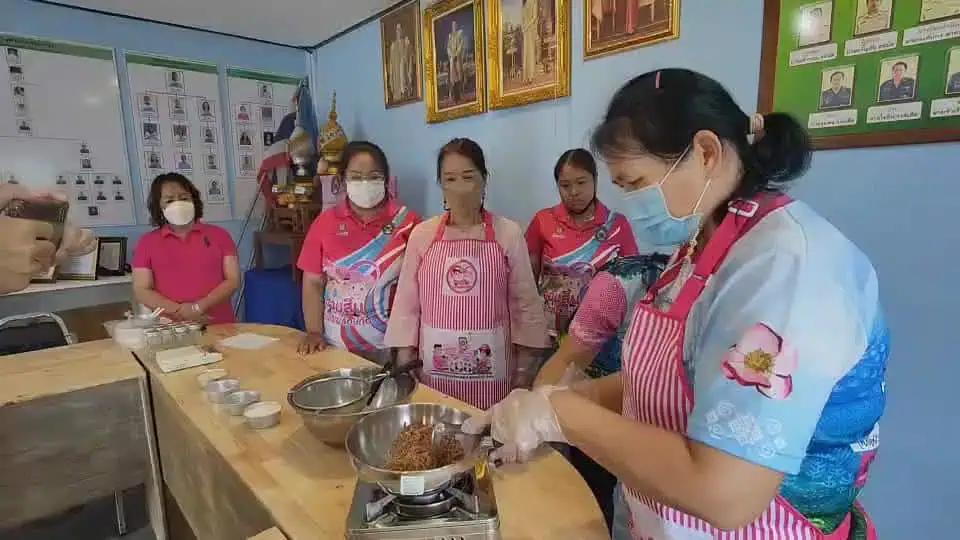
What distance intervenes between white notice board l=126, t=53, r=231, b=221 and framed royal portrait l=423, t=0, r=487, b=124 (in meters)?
1.75

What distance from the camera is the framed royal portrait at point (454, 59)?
9.11 feet

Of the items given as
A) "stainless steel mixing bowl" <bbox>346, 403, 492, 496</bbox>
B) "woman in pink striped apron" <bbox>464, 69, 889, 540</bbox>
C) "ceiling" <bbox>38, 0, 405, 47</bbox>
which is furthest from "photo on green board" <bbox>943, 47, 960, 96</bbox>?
"ceiling" <bbox>38, 0, 405, 47</bbox>

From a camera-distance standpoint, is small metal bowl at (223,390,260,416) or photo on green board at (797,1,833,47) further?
photo on green board at (797,1,833,47)

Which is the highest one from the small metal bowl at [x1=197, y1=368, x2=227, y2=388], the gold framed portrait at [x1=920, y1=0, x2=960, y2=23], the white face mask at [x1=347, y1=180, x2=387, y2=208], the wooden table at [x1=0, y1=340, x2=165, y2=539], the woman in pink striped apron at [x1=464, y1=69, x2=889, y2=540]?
the gold framed portrait at [x1=920, y1=0, x2=960, y2=23]

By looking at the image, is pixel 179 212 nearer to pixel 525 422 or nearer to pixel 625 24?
pixel 625 24

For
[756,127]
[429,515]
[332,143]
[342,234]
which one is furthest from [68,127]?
Result: [756,127]

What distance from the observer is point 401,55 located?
325 cm

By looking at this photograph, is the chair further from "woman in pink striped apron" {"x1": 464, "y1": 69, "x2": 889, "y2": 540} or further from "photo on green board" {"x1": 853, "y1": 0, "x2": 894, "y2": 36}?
"photo on green board" {"x1": 853, "y1": 0, "x2": 894, "y2": 36}

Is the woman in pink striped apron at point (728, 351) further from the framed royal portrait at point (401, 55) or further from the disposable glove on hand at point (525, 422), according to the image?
the framed royal portrait at point (401, 55)

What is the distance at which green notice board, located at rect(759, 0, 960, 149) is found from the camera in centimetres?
140

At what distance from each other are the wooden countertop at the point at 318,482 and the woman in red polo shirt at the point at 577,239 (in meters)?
0.89

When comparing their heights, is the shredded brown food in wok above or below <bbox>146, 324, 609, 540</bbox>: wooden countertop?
above

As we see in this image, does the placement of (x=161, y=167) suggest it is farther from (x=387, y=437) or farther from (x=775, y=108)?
(x=775, y=108)

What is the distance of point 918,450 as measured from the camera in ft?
5.16
